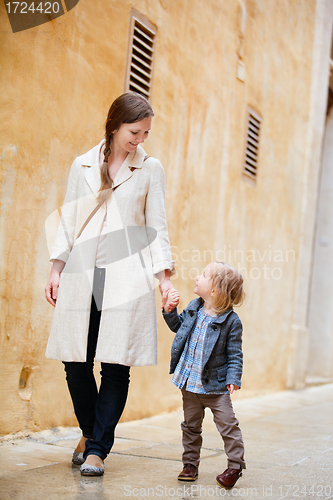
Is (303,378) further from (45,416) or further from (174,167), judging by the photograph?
(45,416)

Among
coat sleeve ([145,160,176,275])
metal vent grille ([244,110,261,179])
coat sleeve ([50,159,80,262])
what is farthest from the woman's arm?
metal vent grille ([244,110,261,179])

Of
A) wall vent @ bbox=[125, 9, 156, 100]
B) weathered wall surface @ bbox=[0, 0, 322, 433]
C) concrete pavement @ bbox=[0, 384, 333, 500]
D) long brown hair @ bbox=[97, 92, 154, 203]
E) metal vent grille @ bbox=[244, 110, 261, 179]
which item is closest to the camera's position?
concrete pavement @ bbox=[0, 384, 333, 500]

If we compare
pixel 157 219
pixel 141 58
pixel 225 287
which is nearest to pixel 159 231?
pixel 157 219

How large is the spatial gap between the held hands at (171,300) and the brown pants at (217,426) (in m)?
0.44

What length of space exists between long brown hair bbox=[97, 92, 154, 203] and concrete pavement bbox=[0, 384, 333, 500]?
4.36 feet

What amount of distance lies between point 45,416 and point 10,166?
1.62 m

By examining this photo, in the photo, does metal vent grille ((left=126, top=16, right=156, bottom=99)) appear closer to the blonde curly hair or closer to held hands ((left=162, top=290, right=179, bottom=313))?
the blonde curly hair

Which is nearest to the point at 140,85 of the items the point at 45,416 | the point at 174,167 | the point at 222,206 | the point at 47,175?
the point at 174,167

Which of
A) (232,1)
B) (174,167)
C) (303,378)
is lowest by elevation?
(303,378)

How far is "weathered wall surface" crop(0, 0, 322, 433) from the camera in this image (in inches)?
142

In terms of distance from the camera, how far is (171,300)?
2.78 meters

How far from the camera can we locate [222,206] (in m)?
6.20

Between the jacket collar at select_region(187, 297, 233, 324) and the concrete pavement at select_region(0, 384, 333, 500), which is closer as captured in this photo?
the concrete pavement at select_region(0, 384, 333, 500)

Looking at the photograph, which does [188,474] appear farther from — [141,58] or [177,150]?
[141,58]
